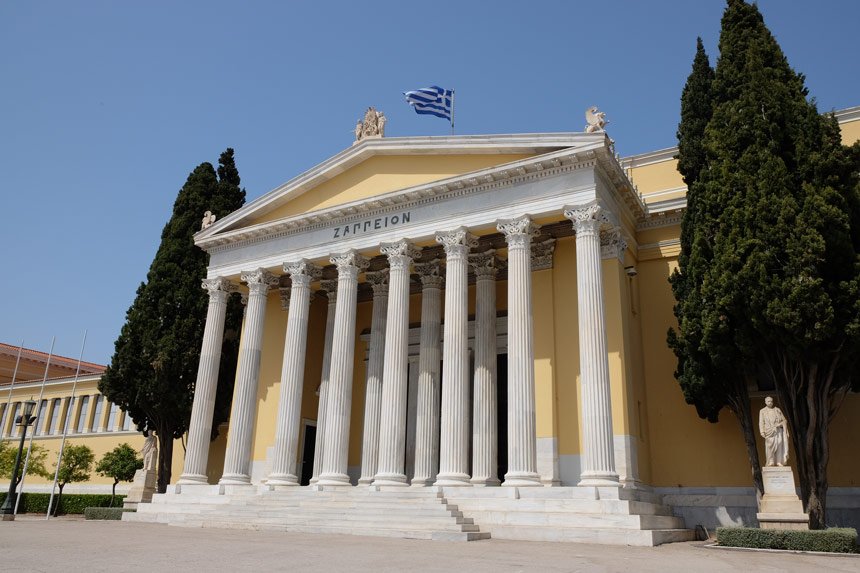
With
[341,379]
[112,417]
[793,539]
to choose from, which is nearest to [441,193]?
[341,379]

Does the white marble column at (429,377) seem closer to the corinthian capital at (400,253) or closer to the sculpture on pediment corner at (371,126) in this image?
the corinthian capital at (400,253)

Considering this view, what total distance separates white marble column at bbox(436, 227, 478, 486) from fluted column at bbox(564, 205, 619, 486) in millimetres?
3218

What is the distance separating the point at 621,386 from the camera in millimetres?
18109

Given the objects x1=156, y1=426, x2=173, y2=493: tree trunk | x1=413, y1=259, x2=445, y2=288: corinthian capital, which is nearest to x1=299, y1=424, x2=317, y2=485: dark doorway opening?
x1=156, y1=426, x2=173, y2=493: tree trunk

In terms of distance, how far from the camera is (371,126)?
76.0 ft

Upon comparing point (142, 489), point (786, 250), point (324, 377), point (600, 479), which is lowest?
point (142, 489)

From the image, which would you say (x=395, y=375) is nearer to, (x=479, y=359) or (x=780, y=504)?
(x=479, y=359)

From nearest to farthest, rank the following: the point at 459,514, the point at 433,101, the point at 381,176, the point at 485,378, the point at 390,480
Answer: the point at 459,514 < the point at 390,480 < the point at 485,378 < the point at 381,176 < the point at 433,101

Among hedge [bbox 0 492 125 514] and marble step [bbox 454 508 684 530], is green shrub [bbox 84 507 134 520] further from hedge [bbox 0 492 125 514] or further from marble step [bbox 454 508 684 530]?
marble step [bbox 454 508 684 530]

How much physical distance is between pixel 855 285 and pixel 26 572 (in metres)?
15.9


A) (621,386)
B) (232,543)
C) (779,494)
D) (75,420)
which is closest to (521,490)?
(621,386)

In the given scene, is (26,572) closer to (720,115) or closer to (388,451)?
(388,451)

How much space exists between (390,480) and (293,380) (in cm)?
520

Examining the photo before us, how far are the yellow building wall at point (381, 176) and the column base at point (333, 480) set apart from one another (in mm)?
8834
